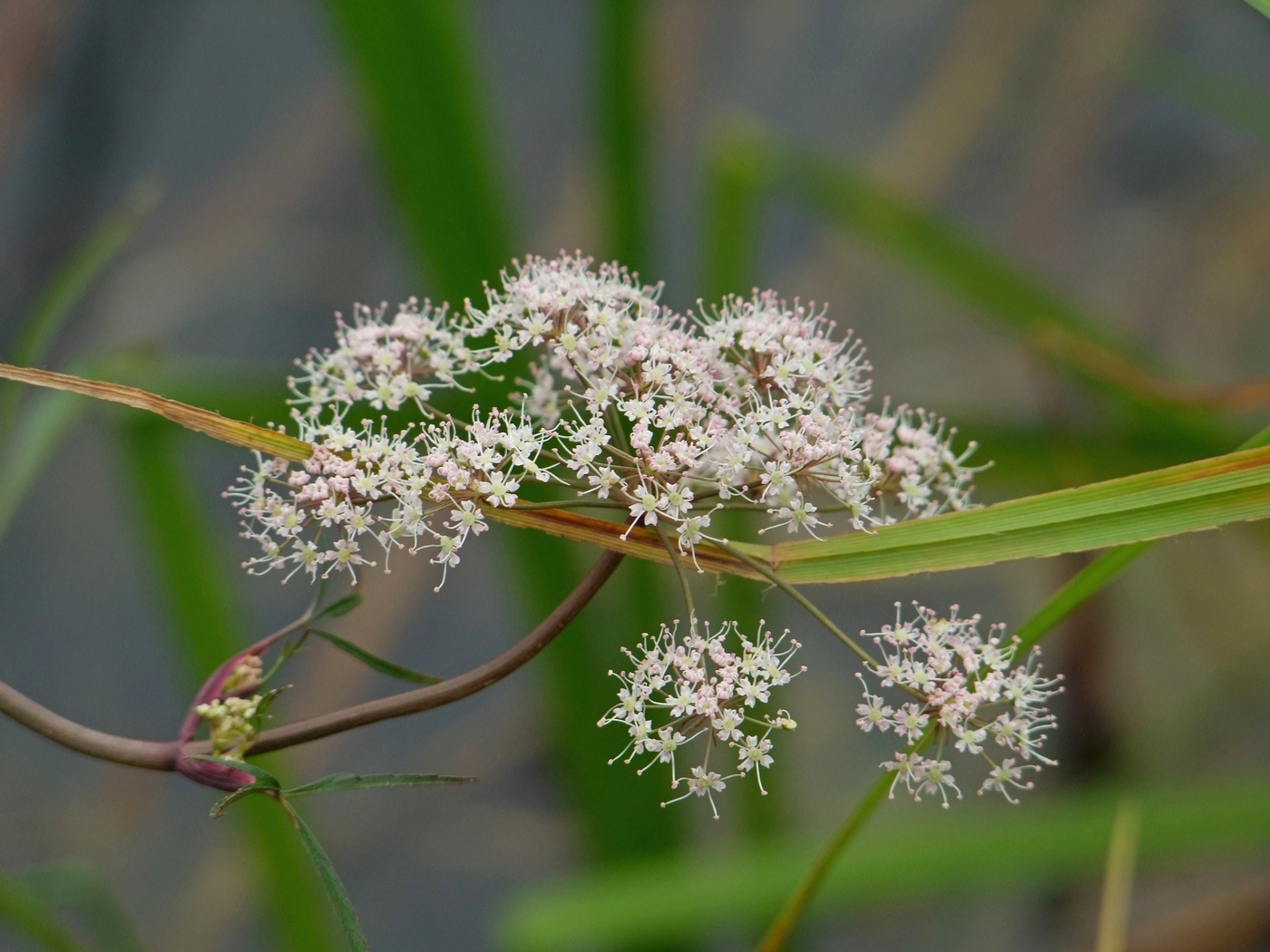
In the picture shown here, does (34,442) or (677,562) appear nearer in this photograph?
(677,562)

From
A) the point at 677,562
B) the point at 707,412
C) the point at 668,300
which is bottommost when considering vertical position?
the point at 677,562

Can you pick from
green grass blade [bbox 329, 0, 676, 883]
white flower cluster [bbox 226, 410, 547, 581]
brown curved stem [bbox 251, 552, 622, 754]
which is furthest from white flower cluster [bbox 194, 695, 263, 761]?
green grass blade [bbox 329, 0, 676, 883]

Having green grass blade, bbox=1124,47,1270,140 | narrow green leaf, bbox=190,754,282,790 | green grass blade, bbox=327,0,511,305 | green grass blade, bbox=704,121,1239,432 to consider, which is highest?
green grass blade, bbox=1124,47,1270,140

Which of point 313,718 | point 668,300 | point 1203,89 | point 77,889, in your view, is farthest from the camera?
point 668,300

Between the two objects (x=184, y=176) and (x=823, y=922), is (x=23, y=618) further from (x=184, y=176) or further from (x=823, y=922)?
(x=823, y=922)

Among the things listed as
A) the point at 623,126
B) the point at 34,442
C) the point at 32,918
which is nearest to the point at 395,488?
the point at 32,918

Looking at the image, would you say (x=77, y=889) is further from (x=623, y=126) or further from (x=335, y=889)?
(x=623, y=126)

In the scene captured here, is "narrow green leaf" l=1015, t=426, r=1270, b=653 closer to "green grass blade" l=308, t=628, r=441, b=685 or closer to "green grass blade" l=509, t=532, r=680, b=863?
"green grass blade" l=308, t=628, r=441, b=685
